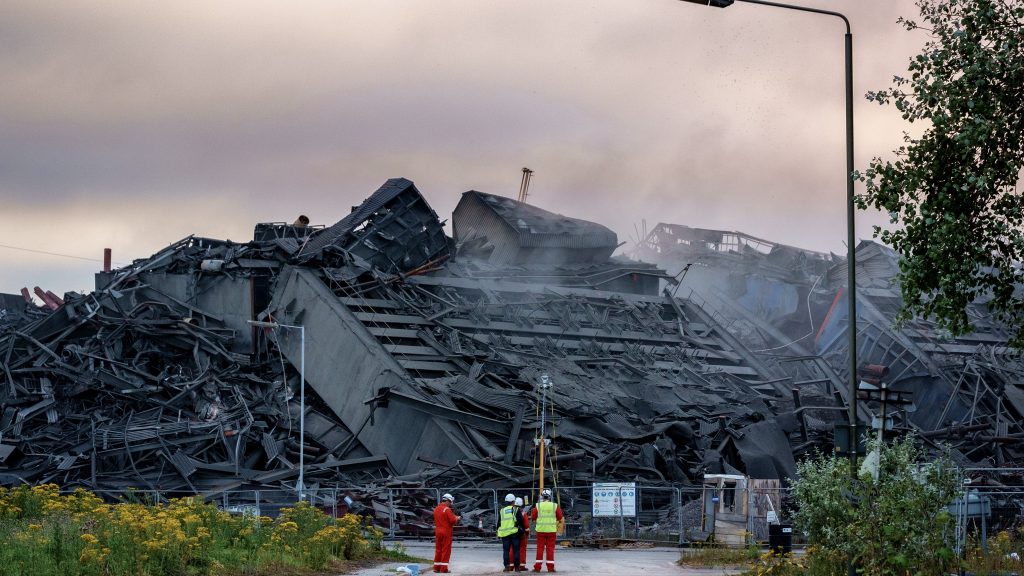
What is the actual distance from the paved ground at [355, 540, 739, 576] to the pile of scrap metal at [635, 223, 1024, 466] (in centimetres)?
1356

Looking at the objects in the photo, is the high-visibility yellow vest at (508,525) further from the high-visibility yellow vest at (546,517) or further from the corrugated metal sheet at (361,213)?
the corrugated metal sheet at (361,213)

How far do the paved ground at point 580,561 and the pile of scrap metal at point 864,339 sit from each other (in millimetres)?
13559

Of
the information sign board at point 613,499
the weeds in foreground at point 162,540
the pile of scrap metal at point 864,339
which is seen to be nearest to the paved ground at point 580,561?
the weeds in foreground at point 162,540

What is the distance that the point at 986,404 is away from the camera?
50.5 m

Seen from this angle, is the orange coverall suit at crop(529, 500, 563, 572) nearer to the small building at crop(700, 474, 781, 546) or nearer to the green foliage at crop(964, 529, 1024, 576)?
the green foliage at crop(964, 529, 1024, 576)

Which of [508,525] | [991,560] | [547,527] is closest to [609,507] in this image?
[547,527]

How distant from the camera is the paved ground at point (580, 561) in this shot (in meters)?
24.0

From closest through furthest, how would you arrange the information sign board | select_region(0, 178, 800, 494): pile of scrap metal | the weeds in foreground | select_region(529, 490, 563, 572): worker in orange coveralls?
1. the weeds in foreground
2. select_region(529, 490, 563, 572): worker in orange coveralls
3. the information sign board
4. select_region(0, 178, 800, 494): pile of scrap metal

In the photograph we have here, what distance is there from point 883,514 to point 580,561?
10.6 m

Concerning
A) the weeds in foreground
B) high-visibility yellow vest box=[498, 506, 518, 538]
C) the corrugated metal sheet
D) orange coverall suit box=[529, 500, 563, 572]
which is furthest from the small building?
the corrugated metal sheet

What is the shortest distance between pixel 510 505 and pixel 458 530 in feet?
42.2

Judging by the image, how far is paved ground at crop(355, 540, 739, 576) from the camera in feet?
78.6

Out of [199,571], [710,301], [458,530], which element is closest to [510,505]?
[199,571]

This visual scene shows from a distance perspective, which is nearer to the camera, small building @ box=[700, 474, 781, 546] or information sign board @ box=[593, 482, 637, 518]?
small building @ box=[700, 474, 781, 546]
